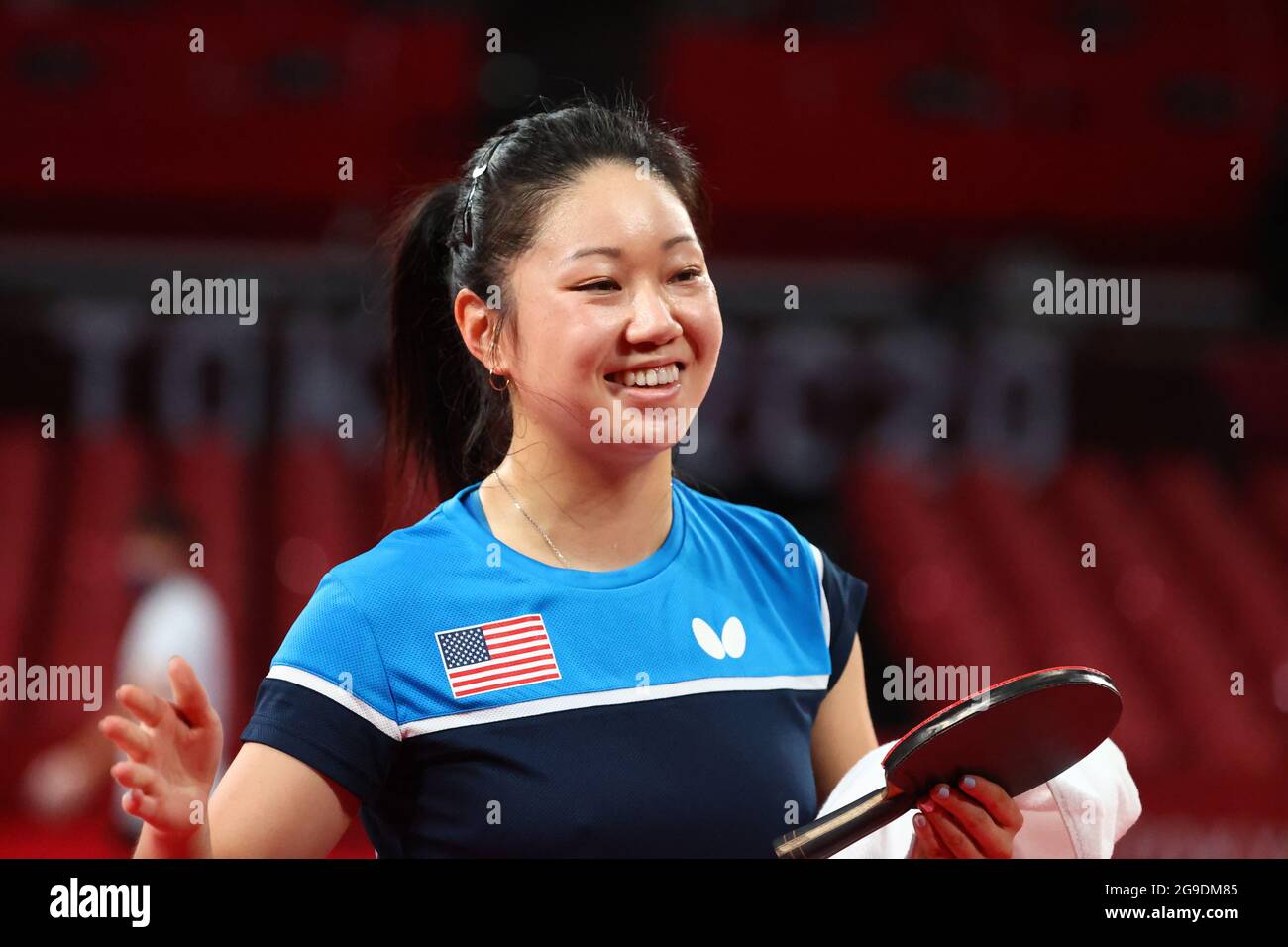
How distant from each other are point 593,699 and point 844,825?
28 cm

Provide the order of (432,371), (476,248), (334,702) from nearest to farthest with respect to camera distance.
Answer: (334,702) < (476,248) < (432,371)

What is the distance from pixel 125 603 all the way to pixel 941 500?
133 inches

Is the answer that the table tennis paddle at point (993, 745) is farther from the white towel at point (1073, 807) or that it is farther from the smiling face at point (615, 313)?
the smiling face at point (615, 313)

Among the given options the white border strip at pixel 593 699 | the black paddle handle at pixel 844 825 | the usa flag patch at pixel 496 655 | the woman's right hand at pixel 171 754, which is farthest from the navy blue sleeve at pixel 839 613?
the woman's right hand at pixel 171 754

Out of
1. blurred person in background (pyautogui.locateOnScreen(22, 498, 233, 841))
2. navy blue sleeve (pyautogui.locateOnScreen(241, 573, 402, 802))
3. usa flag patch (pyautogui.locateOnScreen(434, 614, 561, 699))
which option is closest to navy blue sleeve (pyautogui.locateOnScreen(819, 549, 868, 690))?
usa flag patch (pyautogui.locateOnScreen(434, 614, 561, 699))

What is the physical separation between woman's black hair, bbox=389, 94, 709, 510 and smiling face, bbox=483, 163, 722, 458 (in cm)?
4

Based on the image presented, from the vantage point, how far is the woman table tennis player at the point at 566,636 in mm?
1439

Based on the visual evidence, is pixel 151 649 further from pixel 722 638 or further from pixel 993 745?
pixel 993 745

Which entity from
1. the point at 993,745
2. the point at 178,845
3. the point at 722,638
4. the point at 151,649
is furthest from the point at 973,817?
the point at 151,649

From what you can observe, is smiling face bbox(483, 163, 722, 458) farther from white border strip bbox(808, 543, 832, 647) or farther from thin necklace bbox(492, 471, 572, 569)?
white border strip bbox(808, 543, 832, 647)

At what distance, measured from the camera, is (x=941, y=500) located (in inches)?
258

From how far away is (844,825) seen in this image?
151 cm

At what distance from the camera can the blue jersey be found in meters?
1.47

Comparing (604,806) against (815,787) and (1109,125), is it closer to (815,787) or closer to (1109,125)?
(815,787)
